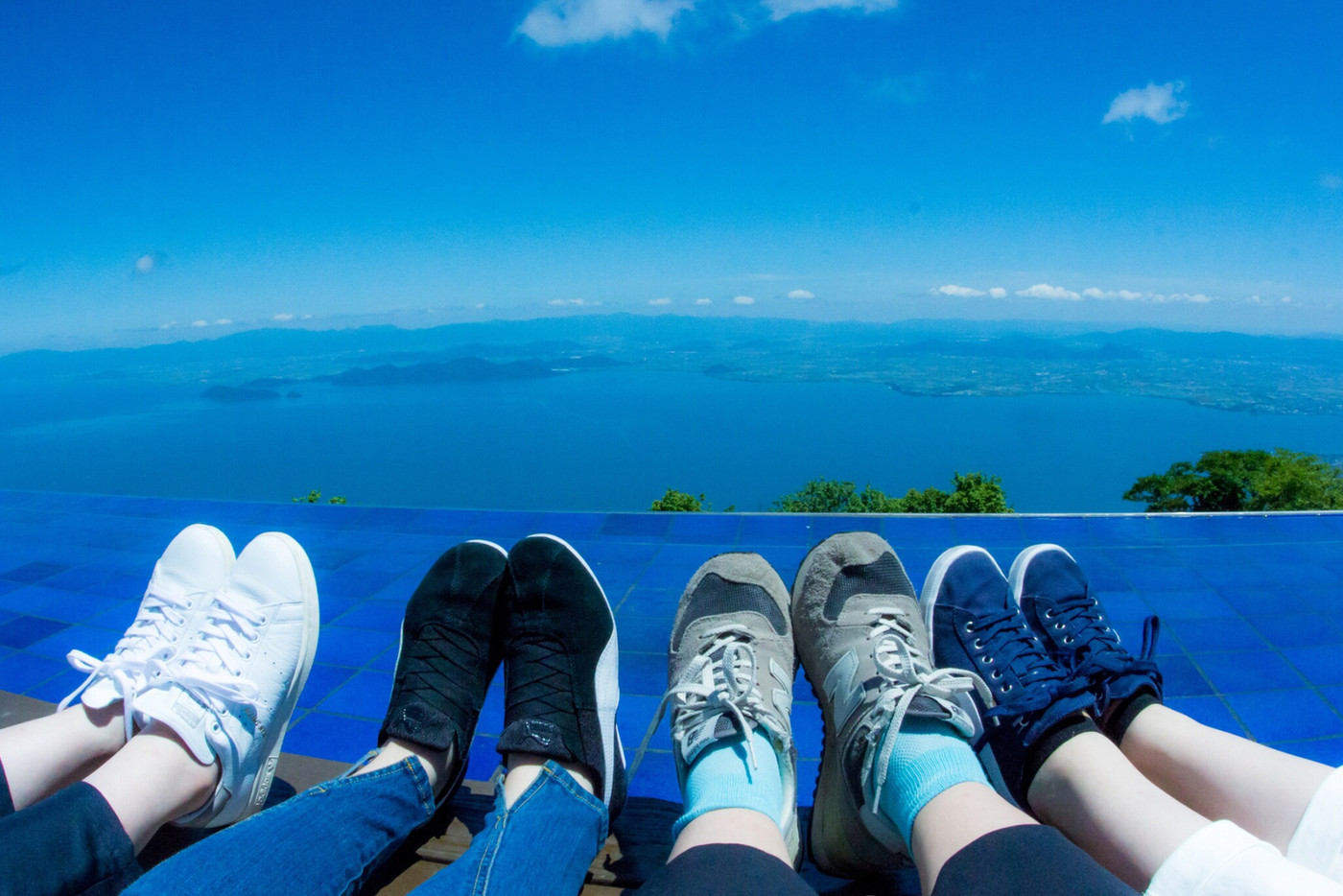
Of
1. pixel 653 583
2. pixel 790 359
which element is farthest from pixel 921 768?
pixel 790 359

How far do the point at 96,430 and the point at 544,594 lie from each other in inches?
4981

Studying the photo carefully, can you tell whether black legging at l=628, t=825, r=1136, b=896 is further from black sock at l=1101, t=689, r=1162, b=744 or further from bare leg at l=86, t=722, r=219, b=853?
bare leg at l=86, t=722, r=219, b=853

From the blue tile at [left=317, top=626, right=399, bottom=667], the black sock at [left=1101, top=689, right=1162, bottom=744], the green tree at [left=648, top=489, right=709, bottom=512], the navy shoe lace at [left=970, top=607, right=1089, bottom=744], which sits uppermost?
the navy shoe lace at [left=970, top=607, right=1089, bottom=744]

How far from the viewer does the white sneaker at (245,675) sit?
93 centimetres

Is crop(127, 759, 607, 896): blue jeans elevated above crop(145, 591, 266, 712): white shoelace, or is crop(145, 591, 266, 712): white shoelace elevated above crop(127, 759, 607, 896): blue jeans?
crop(145, 591, 266, 712): white shoelace

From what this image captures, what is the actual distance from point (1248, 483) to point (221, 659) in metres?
14.5

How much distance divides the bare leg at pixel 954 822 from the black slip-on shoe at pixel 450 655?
651 millimetres

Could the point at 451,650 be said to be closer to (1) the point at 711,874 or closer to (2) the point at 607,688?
(2) the point at 607,688

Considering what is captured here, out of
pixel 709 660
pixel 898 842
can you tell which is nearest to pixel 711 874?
pixel 898 842

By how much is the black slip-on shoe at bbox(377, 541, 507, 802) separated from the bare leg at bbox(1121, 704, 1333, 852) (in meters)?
0.97

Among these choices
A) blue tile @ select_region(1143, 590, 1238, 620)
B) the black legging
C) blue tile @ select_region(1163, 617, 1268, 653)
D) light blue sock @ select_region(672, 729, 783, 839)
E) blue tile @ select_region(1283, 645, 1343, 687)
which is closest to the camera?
the black legging

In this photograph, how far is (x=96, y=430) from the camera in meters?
96.4

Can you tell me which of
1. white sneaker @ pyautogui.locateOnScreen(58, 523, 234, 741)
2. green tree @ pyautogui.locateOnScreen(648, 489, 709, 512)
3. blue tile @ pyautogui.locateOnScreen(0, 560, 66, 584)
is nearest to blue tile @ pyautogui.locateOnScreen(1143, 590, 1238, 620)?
white sneaker @ pyautogui.locateOnScreen(58, 523, 234, 741)

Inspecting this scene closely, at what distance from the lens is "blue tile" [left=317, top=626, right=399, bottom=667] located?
1753 millimetres
